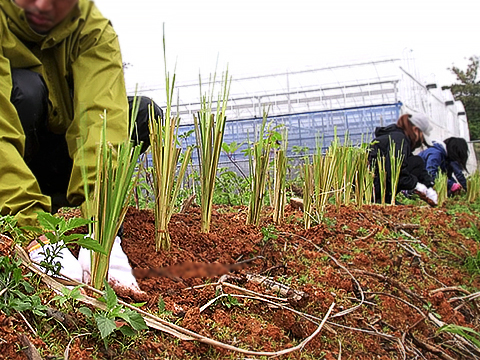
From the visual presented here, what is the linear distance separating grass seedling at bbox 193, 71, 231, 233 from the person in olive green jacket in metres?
0.22

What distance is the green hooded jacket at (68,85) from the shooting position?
978mm

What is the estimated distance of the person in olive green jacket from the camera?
0.96 meters

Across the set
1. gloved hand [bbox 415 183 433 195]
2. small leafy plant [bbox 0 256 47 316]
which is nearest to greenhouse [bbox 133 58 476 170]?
gloved hand [bbox 415 183 433 195]

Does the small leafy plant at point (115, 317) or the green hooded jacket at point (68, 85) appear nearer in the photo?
the small leafy plant at point (115, 317)

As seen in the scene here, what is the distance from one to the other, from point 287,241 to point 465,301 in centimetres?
71

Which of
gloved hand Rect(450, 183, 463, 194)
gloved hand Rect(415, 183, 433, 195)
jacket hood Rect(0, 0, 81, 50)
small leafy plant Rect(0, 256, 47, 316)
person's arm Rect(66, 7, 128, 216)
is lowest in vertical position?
gloved hand Rect(450, 183, 463, 194)

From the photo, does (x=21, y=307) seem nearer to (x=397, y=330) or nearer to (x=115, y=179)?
(x=115, y=179)

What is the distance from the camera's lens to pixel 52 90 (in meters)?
1.33

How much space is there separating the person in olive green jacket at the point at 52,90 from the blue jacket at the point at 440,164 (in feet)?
16.3

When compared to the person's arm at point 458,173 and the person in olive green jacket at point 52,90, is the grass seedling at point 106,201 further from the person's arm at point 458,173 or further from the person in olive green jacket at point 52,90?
the person's arm at point 458,173

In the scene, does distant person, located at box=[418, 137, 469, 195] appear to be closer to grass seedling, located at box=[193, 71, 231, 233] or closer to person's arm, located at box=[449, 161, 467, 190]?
person's arm, located at box=[449, 161, 467, 190]

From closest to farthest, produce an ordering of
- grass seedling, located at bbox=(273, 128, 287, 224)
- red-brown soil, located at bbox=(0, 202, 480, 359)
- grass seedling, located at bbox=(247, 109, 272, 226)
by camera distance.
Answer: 1. red-brown soil, located at bbox=(0, 202, 480, 359)
2. grass seedling, located at bbox=(247, 109, 272, 226)
3. grass seedling, located at bbox=(273, 128, 287, 224)

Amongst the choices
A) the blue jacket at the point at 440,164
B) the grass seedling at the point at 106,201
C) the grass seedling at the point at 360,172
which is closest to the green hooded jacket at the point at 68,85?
the grass seedling at the point at 106,201

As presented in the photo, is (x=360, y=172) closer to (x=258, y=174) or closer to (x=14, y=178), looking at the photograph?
(x=258, y=174)
